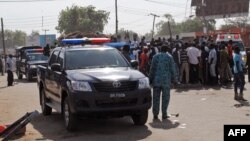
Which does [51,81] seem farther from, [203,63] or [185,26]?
[185,26]

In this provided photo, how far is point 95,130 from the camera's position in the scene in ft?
32.4

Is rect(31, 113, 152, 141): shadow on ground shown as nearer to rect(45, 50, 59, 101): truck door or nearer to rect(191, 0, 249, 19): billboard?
rect(45, 50, 59, 101): truck door

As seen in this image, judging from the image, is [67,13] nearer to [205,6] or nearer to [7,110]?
[205,6]

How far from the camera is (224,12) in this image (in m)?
64.7

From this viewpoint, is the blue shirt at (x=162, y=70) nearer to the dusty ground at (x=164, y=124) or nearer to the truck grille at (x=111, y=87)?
the dusty ground at (x=164, y=124)

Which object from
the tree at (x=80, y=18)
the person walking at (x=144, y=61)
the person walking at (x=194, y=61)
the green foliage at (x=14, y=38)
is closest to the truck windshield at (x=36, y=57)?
the person walking at (x=144, y=61)

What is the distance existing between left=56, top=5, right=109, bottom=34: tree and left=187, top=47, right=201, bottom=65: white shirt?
74335 mm

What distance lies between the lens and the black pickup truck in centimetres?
914

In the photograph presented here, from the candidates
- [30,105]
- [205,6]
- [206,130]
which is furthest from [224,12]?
[206,130]

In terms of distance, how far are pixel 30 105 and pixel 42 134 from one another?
17.3 feet

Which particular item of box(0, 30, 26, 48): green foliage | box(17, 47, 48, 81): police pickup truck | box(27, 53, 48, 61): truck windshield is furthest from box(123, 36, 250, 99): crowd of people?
box(0, 30, 26, 48): green foliage

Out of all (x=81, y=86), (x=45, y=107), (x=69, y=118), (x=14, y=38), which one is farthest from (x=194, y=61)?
(x=14, y=38)

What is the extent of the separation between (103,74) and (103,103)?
66 cm

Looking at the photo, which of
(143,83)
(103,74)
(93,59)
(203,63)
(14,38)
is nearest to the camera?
(103,74)
